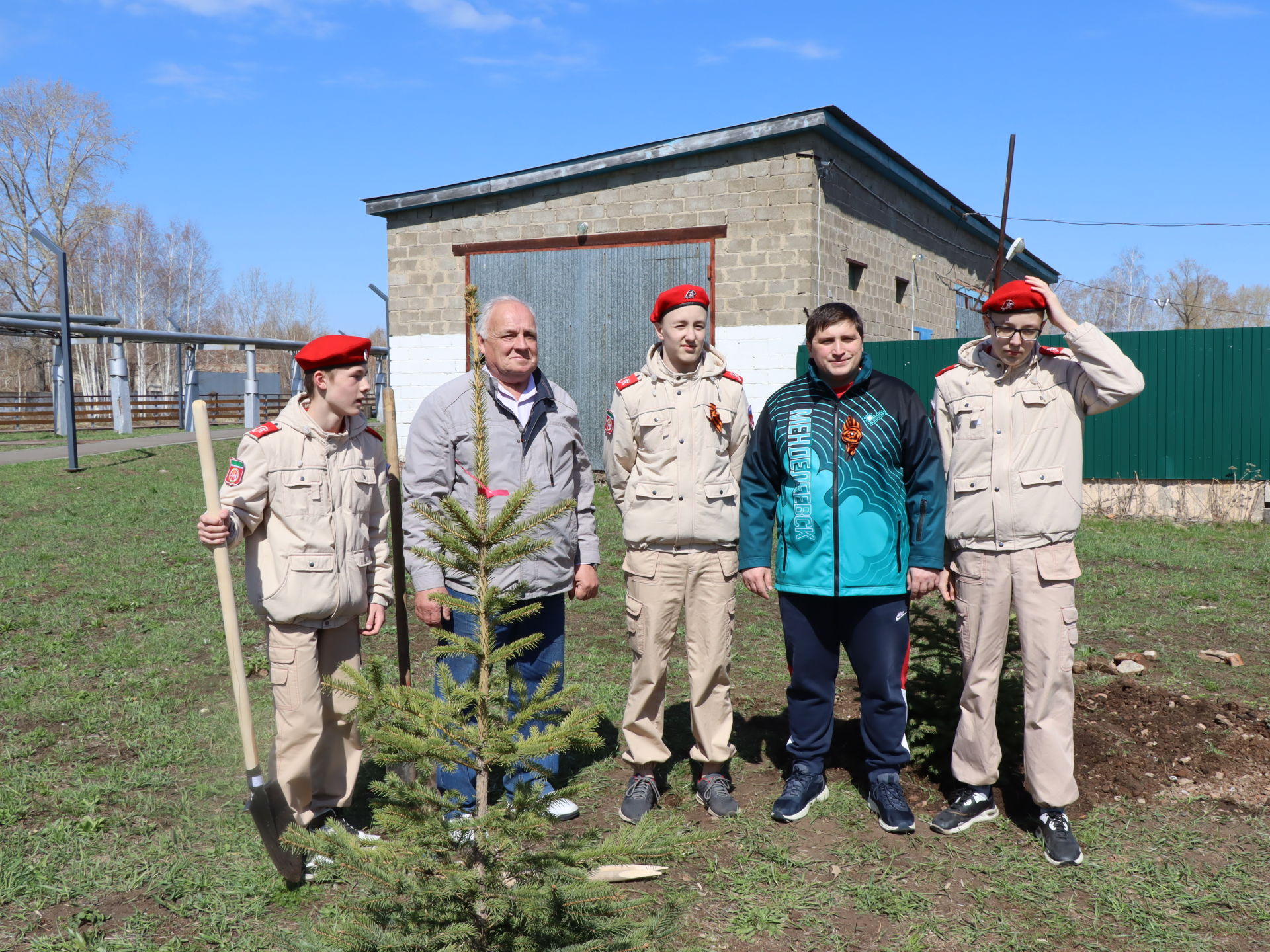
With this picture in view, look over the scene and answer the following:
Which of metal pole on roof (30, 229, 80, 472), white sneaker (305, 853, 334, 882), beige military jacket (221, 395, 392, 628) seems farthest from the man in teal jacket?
metal pole on roof (30, 229, 80, 472)

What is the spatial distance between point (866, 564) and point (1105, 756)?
1629 mm

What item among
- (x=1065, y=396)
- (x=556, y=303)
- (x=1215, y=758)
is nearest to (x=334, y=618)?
(x=1065, y=396)

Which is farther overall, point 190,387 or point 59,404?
point 59,404

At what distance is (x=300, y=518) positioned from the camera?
3.30m

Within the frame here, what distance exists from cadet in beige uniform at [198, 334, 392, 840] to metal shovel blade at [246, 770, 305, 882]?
107 millimetres

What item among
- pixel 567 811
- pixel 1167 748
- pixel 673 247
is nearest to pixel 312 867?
pixel 567 811

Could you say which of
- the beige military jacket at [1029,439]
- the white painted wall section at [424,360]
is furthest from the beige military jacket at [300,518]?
the white painted wall section at [424,360]

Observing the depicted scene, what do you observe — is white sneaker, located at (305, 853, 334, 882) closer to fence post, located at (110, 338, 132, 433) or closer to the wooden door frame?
the wooden door frame

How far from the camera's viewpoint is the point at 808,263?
38.8 ft

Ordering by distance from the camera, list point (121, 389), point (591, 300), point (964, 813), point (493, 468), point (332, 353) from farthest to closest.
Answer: point (121, 389) → point (591, 300) → point (964, 813) → point (493, 468) → point (332, 353)

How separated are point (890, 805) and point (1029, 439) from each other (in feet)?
5.13

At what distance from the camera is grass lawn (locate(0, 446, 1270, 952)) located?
3061 mm

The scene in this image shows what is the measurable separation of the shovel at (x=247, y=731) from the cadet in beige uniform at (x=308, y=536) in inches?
5.0

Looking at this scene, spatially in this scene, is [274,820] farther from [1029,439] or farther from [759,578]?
[1029,439]
